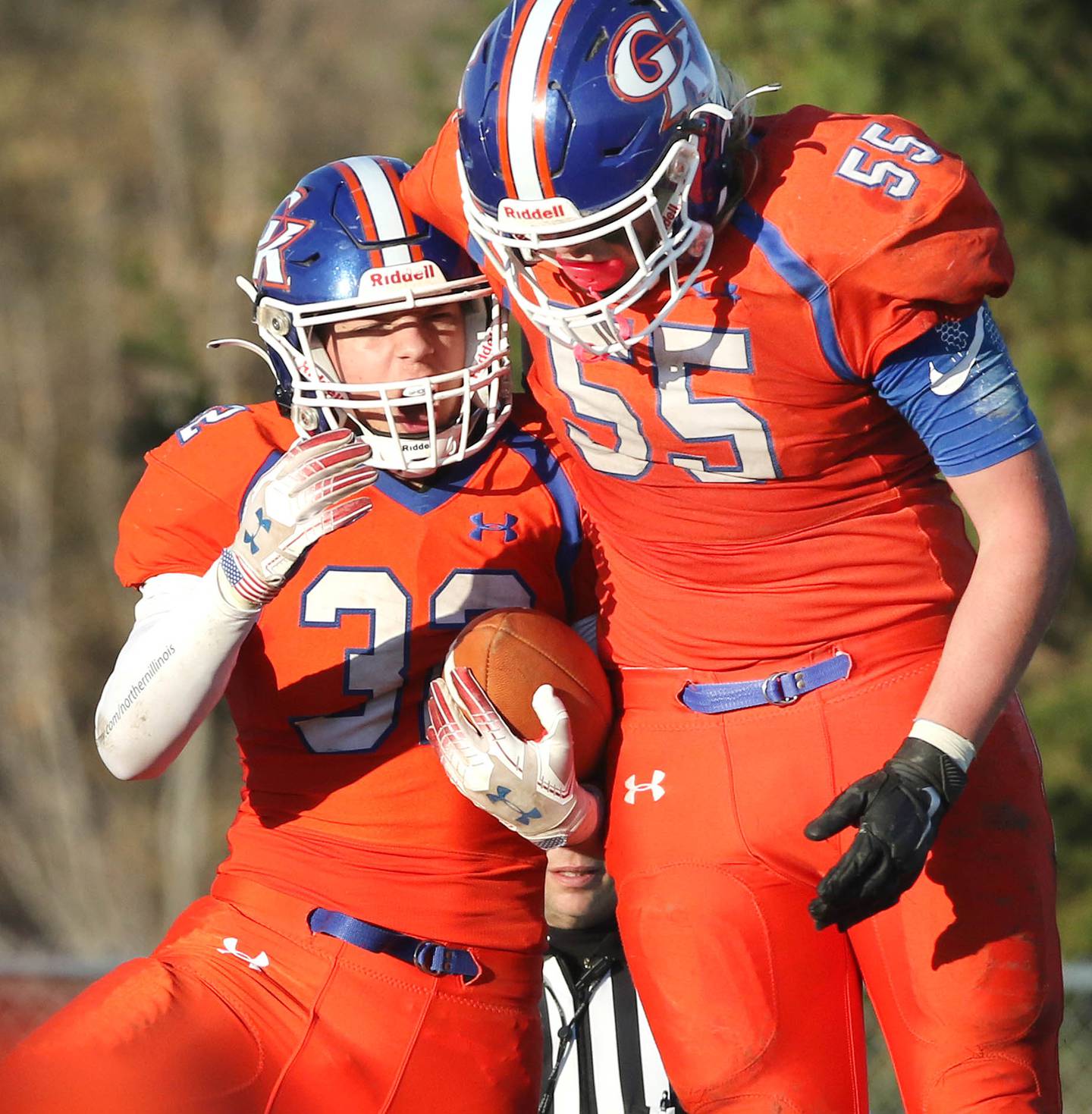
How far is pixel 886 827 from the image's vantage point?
2.16 metres

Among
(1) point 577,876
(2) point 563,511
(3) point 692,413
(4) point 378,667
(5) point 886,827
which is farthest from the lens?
(1) point 577,876

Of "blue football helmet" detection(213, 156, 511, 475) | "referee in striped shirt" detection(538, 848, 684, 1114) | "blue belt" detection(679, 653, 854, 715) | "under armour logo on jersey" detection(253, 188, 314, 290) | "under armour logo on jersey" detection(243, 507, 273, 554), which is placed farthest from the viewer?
"referee in striped shirt" detection(538, 848, 684, 1114)

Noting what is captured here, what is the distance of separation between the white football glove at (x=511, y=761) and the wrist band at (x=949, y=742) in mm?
545

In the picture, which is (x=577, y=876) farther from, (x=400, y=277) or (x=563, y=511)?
(x=400, y=277)

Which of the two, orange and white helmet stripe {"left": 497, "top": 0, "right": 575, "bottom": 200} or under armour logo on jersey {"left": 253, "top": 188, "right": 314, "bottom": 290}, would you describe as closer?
orange and white helmet stripe {"left": 497, "top": 0, "right": 575, "bottom": 200}

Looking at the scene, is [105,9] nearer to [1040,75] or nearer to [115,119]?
[115,119]

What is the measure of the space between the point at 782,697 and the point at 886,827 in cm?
34

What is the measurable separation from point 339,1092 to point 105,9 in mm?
18611

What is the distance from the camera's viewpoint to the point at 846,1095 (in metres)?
2.35

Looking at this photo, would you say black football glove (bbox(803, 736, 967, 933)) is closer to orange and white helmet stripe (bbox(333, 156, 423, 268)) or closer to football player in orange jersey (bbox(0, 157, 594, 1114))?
football player in orange jersey (bbox(0, 157, 594, 1114))

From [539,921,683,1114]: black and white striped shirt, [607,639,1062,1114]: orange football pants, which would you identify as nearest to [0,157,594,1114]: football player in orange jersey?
[607,639,1062,1114]: orange football pants

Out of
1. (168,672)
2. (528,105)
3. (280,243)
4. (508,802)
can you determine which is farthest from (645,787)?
(280,243)

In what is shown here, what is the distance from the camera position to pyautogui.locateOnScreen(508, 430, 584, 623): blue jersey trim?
2848 mm

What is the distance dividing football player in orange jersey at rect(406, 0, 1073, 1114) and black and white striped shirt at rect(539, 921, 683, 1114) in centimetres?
94
